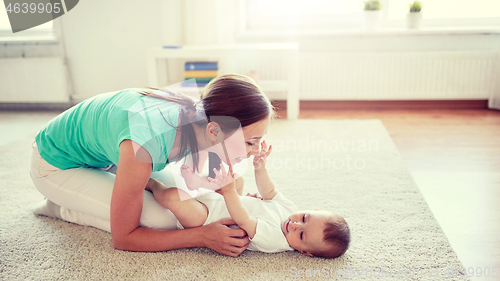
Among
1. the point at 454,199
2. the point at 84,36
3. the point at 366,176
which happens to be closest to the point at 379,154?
the point at 366,176

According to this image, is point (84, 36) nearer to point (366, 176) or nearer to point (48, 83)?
point (48, 83)

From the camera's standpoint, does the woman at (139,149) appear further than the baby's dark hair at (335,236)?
No

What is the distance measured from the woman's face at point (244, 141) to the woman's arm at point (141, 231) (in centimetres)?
22

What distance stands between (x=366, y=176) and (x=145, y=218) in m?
1.04

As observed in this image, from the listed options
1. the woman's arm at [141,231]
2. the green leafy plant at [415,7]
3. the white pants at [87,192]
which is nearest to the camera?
the woman's arm at [141,231]

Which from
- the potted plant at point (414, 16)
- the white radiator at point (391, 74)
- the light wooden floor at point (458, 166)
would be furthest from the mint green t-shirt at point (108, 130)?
the potted plant at point (414, 16)

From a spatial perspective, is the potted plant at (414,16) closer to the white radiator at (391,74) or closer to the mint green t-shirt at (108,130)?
the white radiator at (391,74)

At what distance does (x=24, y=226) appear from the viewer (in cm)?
129

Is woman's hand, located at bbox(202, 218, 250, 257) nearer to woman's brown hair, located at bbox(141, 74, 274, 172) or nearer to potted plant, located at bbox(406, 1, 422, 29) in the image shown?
woman's brown hair, located at bbox(141, 74, 274, 172)

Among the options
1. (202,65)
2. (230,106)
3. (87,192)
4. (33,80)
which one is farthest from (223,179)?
(33,80)

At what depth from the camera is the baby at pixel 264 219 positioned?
1.04m

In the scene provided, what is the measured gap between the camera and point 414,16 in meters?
2.81

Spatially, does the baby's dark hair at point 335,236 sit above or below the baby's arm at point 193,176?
below

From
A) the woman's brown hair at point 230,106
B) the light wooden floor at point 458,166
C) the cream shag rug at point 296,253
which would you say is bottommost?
the light wooden floor at point 458,166
